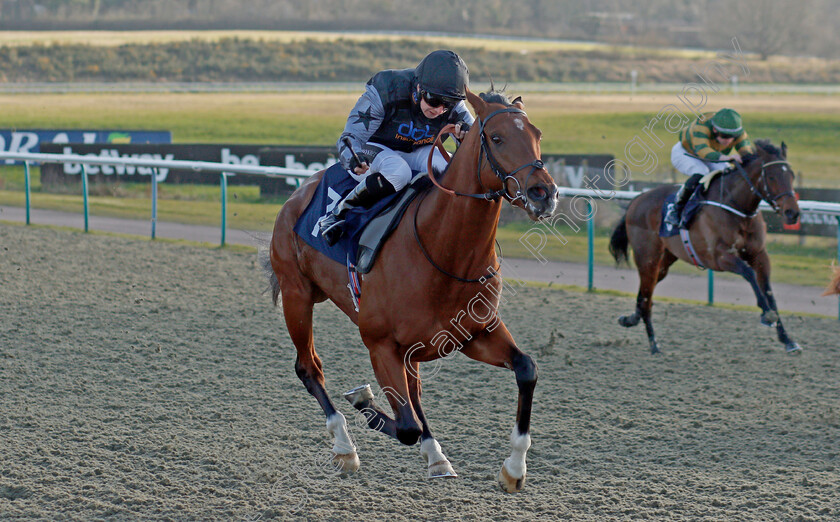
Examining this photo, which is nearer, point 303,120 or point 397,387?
point 397,387

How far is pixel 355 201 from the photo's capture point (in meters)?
3.84

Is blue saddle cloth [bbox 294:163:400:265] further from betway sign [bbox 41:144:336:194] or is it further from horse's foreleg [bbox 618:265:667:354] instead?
betway sign [bbox 41:144:336:194]

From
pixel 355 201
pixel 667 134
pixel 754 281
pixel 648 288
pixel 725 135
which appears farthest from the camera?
pixel 667 134

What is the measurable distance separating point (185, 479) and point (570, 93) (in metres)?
31.5

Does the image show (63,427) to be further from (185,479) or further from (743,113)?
(743,113)

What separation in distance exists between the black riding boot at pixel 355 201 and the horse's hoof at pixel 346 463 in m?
1.01

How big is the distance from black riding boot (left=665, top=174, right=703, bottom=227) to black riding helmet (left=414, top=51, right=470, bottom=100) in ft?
13.7

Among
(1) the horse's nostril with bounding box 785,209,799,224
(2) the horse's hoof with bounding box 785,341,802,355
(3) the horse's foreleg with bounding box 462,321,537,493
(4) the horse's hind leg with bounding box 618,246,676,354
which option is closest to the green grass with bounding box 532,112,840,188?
(4) the horse's hind leg with bounding box 618,246,676,354

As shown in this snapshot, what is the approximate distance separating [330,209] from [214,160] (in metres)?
11.4

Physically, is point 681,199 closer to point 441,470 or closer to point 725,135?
point 725,135

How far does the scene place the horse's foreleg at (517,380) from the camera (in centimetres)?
342

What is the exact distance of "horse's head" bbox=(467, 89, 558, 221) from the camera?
9.17 feet

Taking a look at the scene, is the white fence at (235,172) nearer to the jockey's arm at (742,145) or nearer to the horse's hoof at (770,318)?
the jockey's arm at (742,145)

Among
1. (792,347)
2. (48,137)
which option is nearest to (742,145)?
(792,347)
